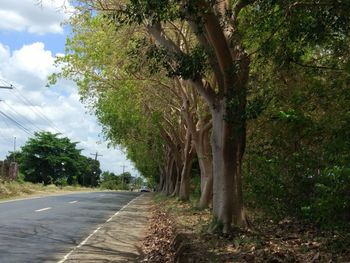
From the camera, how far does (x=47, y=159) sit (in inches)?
3307

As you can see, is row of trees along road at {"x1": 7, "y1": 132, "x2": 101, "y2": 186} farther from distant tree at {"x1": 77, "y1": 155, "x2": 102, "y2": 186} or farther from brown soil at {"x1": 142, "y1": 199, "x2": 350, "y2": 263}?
brown soil at {"x1": 142, "y1": 199, "x2": 350, "y2": 263}

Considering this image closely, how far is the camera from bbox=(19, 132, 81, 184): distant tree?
8243 cm

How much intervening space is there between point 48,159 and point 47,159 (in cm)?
16

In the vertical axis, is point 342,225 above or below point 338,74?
below

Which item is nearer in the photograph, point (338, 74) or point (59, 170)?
point (338, 74)

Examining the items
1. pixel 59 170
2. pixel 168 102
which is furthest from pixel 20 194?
pixel 59 170

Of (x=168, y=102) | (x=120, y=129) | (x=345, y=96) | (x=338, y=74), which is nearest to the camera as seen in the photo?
(x=345, y=96)

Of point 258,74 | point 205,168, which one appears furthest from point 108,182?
point 258,74

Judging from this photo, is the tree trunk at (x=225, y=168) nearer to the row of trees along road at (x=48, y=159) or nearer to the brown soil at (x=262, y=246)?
the brown soil at (x=262, y=246)

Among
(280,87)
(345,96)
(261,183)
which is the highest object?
(280,87)

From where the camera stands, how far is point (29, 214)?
71.3 ft

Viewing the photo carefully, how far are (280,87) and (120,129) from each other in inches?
903

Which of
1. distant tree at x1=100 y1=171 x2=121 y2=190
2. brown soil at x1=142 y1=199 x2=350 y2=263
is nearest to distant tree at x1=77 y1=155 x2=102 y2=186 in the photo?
distant tree at x1=100 y1=171 x2=121 y2=190

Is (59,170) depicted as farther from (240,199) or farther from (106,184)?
(240,199)
